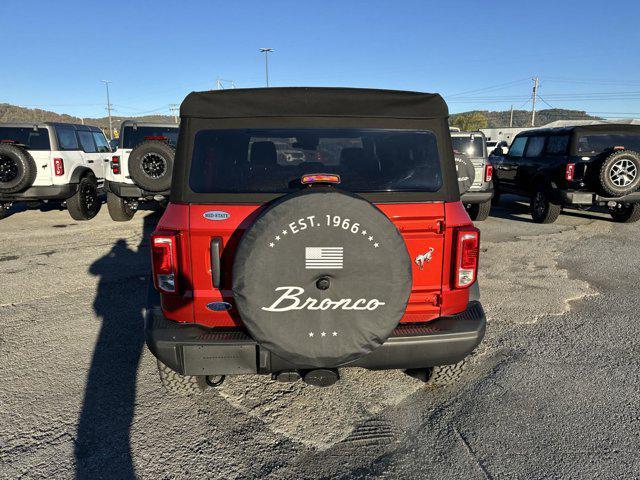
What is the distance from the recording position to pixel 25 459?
236cm

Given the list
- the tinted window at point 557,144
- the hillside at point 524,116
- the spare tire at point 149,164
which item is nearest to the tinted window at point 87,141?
the spare tire at point 149,164

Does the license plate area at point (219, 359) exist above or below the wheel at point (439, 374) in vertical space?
above

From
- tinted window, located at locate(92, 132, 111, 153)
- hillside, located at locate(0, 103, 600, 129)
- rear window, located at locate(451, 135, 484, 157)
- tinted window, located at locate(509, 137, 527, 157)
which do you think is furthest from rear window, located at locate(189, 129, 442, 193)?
hillside, located at locate(0, 103, 600, 129)

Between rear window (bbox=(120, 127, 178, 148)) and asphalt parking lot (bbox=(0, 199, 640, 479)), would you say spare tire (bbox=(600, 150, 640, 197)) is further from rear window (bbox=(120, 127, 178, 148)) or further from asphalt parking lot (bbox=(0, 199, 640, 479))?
rear window (bbox=(120, 127, 178, 148))

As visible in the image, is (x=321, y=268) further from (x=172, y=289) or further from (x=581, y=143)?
(x=581, y=143)

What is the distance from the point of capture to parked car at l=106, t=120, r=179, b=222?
291 inches

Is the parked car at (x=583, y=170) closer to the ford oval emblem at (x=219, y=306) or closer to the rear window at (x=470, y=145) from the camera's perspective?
the rear window at (x=470, y=145)

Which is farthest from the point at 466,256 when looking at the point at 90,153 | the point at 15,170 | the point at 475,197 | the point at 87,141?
the point at 87,141

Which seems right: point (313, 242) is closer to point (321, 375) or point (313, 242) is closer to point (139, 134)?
point (321, 375)

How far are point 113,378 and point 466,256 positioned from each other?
8.62ft

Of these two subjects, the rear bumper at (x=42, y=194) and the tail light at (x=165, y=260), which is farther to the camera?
the rear bumper at (x=42, y=194)

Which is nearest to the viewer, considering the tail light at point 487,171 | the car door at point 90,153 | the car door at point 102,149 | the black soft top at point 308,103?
the black soft top at point 308,103

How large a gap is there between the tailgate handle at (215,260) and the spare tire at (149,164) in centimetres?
534

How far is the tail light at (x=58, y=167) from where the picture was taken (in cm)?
846
